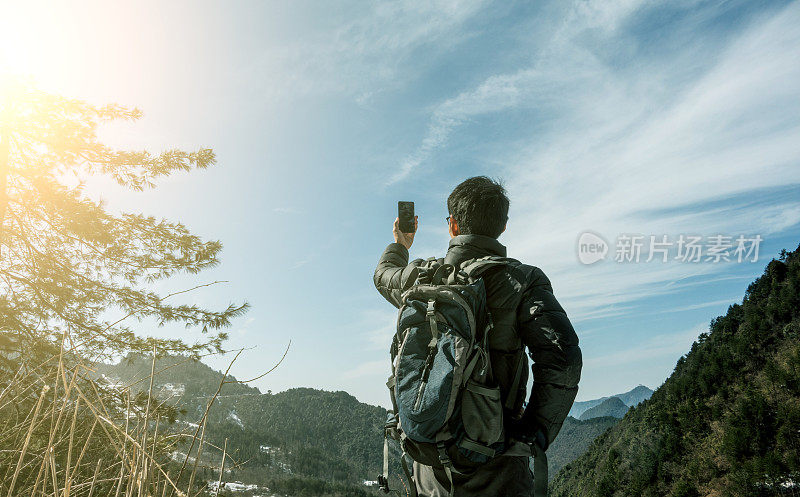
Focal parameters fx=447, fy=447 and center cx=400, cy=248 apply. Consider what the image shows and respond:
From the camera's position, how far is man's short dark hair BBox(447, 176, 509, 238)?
99.8 inches

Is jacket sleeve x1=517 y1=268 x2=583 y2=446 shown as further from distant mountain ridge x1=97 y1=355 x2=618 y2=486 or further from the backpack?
distant mountain ridge x1=97 y1=355 x2=618 y2=486

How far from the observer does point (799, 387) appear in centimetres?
5266

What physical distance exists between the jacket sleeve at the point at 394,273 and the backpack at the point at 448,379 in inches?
7.2

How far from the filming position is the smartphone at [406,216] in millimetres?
3014

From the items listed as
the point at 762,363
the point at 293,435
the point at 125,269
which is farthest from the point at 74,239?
the point at 293,435

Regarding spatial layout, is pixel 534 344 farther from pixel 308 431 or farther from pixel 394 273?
pixel 308 431

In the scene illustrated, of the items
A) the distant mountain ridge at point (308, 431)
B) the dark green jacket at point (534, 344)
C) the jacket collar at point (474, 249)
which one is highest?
the distant mountain ridge at point (308, 431)

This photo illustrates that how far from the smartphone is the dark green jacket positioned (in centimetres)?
79

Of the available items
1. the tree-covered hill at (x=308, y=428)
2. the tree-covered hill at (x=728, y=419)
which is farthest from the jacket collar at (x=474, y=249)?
the tree-covered hill at (x=308, y=428)

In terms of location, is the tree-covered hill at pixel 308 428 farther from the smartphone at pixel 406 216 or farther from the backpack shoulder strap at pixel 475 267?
the backpack shoulder strap at pixel 475 267

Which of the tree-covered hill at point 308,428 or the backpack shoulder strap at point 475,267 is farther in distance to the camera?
the tree-covered hill at point 308,428

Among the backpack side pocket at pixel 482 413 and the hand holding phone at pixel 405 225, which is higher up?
the hand holding phone at pixel 405 225

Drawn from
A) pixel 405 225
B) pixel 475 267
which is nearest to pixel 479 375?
pixel 475 267

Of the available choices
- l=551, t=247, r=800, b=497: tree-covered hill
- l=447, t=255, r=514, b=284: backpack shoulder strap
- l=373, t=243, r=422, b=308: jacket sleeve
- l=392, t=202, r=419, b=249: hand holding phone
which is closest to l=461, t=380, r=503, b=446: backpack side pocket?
l=447, t=255, r=514, b=284: backpack shoulder strap
